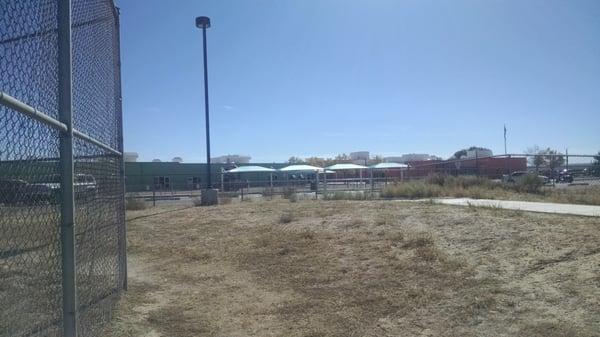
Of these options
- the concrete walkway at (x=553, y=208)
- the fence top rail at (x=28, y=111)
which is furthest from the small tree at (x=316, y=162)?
the fence top rail at (x=28, y=111)

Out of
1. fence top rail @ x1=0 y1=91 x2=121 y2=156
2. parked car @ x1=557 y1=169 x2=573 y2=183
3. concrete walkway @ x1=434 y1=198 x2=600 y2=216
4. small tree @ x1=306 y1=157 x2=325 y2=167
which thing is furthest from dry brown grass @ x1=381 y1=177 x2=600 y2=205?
small tree @ x1=306 y1=157 x2=325 y2=167

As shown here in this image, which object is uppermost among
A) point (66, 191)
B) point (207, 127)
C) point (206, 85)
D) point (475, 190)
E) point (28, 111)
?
point (206, 85)

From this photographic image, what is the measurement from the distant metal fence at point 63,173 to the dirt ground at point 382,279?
106 cm

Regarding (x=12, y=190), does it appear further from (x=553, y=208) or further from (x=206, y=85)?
(x=206, y=85)

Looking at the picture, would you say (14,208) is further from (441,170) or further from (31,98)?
(441,170)

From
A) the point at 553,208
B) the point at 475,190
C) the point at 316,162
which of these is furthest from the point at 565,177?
the point at 316,162

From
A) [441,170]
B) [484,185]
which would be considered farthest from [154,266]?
[441,170]

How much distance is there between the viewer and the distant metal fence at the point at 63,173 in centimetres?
289

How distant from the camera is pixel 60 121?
356 cm

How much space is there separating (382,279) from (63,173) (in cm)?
537

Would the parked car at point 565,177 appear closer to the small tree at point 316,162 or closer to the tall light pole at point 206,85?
the tall light pole at point 206,85

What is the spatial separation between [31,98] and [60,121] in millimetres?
560

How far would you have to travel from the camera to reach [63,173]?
11.7ft

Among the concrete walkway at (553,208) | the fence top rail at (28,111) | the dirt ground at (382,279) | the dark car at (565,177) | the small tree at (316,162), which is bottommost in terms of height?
the dirt ground at (382,279)
